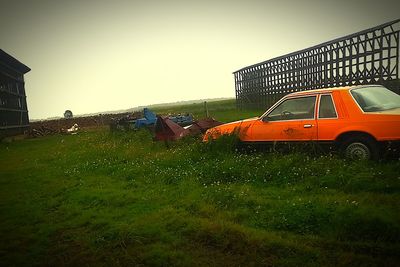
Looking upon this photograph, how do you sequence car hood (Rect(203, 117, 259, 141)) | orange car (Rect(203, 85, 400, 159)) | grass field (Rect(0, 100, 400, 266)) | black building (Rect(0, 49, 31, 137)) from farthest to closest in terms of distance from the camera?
black building (Rect(0, 49, 31, 137)), car hood (Rect(203, 117, 259, 141)), orange car (Rect(203, 85, 400, 159)), grass field (Rect(0, 100, 400, 266))

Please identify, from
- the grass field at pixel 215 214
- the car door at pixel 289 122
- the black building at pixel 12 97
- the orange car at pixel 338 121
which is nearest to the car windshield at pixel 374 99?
the orange car at pixel 338 121

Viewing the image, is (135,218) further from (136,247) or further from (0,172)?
(0,172)

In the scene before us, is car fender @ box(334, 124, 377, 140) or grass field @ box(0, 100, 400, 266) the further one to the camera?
car fender @ box(334, 124, 377, 140)

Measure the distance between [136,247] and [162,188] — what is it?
2.61 m

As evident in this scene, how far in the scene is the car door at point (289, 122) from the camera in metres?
7.58

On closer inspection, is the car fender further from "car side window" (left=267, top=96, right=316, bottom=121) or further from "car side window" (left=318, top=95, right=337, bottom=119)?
"car side window" (left=267, top=96, right=316, bottom=121)

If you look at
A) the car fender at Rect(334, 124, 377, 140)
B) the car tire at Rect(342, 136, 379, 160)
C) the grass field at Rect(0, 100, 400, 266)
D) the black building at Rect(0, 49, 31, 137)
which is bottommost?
the grass field at Rect(0, 100, 400, 266)

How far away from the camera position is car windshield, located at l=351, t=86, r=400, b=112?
693 centimetres

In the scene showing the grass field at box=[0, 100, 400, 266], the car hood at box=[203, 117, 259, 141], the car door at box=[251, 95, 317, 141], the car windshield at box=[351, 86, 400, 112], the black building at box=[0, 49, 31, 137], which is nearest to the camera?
the grass field at box=[0, 100, 400, 266]

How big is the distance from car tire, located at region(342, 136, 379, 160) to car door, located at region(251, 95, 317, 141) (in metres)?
0.77

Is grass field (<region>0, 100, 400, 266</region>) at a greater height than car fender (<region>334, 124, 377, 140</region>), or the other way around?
car fender (<region>334, 124, 377, 140</region>)

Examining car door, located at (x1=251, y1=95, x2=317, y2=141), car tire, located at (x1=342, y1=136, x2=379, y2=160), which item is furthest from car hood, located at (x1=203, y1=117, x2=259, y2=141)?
car tire, located at (x1=342, y1=136, x2=379, y2=160)

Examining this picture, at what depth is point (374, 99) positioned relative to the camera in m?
7.25

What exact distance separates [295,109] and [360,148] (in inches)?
74.5
